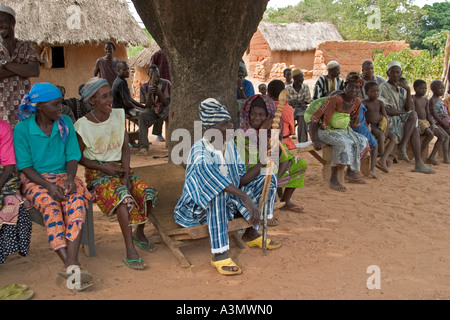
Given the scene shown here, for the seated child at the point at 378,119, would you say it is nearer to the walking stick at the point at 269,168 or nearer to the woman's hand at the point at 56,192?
the walking stick at the point at 269,168

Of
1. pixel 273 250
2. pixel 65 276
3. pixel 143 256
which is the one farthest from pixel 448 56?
pixel 65 276

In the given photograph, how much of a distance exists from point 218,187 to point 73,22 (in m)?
9.98

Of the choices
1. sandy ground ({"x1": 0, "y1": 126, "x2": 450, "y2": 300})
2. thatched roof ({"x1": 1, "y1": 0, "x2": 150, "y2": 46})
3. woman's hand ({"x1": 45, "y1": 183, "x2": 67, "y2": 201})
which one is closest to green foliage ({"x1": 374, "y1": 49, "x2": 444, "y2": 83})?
thatched roof ({"x1": 1, "y1": 0, "x2": 150, "y2": 46})

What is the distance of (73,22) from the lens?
11.7 m

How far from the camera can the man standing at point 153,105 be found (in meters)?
7.96

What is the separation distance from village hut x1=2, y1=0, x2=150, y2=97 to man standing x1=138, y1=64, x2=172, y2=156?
14.8 ft

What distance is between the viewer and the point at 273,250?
13.0 feet

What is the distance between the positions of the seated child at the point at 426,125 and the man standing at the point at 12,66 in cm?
605

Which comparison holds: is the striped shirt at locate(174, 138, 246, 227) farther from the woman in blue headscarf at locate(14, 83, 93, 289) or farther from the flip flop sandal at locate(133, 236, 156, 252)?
the woman in blue headscarf at locate(14, 83, 93, 289)

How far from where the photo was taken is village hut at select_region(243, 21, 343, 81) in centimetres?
2072

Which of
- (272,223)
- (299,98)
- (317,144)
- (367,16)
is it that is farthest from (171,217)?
(367,16)

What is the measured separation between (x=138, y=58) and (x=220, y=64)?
1387cm

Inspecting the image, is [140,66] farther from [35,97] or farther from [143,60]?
[35,97]

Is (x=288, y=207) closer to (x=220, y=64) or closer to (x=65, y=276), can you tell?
(x=220, y=64)
